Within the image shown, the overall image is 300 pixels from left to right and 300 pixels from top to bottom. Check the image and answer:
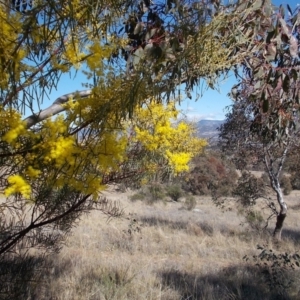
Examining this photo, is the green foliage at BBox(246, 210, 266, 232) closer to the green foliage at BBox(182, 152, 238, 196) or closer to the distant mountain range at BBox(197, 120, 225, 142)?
the distant mountain range at BBox(197, 120, 225, 142)

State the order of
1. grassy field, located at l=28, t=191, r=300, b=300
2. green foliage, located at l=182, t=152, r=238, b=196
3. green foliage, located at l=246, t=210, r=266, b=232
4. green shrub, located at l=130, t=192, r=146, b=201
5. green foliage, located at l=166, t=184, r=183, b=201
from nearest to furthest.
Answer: grassy field, located at l=28, t=191, r=300, b=300 → green foliage, located at l=246, t=210, r=266, b=232 → green shrub, located at l=130, t=192, r=146, b=201 → green foliage, located at l=166, t=184, r=183, b=201 → green foliage, located at l=182, t=152, r=238, b=196

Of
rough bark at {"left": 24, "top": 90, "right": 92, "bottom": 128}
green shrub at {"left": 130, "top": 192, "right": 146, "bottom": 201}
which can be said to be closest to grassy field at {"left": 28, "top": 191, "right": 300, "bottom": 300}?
rough bark at {"left": 24, "top": 90, "right": 92, "bottom": 128}

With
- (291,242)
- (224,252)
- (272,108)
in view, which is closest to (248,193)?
(291,242)

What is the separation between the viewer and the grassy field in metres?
4.30

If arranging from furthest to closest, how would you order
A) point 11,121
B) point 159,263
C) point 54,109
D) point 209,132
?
1. point 209,132
2. point 159,263
3. point 54,109
4. point 11,121

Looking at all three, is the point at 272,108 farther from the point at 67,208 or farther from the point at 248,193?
the point at 248,193

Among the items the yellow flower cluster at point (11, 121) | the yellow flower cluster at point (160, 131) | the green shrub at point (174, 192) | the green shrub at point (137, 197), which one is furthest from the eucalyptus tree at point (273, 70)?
the green shrub at point (174, 192)

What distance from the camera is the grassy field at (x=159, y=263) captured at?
14.1 ft

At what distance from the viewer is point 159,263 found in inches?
257

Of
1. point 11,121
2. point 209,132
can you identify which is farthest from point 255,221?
point 209,132

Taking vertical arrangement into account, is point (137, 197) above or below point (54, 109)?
below

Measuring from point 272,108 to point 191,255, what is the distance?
5.63 m

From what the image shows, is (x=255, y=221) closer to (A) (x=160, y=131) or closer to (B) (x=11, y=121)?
(A) (x=160, y=131)

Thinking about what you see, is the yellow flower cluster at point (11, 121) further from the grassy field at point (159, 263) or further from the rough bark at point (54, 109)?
the grassy field at point (159, 263)
